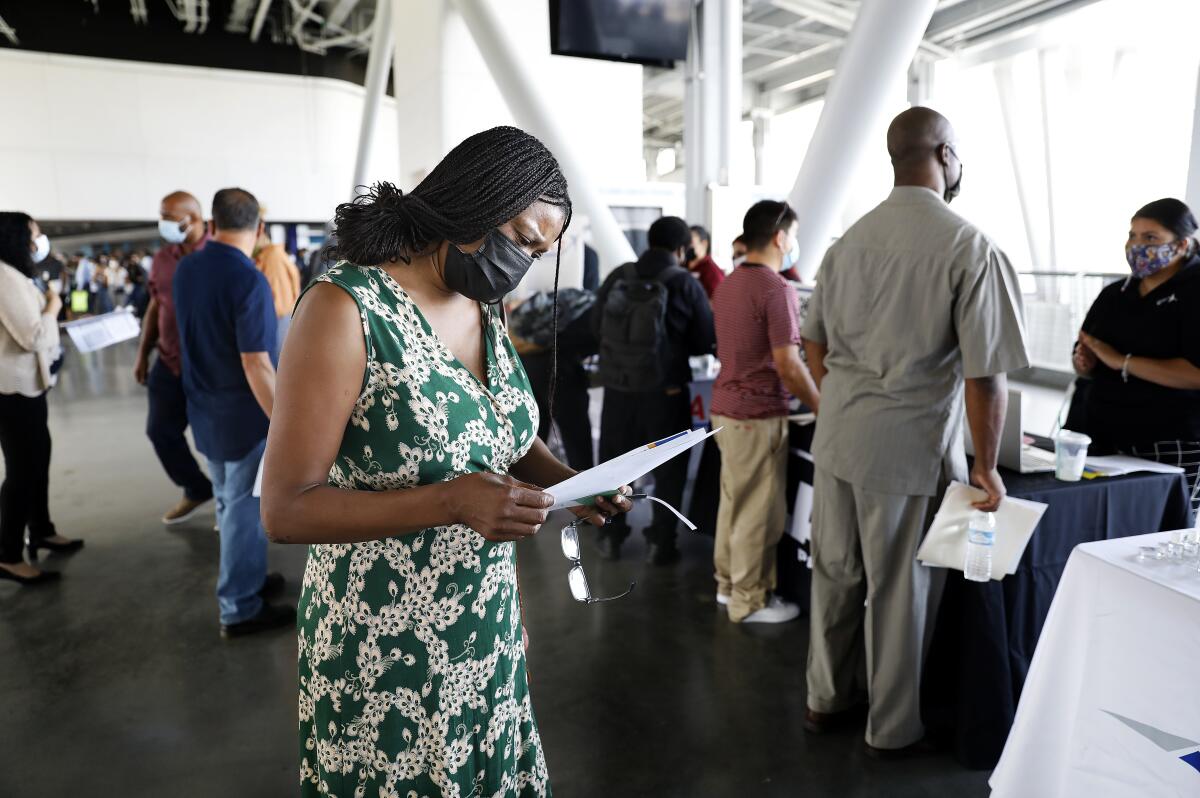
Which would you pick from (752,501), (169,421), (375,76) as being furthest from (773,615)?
(375,76)

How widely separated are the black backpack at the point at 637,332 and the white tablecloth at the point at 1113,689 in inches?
80.7

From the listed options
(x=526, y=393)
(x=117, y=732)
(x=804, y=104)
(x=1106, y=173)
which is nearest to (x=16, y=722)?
(x=117, y=732)

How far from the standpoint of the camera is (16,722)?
2568 mm

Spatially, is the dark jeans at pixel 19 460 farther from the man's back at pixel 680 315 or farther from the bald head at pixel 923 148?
the bald head at pixel 923 148

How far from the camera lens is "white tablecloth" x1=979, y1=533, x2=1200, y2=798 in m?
1.40

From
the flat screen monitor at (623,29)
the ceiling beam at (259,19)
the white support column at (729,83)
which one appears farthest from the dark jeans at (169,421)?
the ceiling beam at (259,19)

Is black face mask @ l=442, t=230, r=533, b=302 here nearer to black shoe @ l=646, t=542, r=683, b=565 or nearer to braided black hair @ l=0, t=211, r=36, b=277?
black shoe @ l=646, t=542, r=683, b=565

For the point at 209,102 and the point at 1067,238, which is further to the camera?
the point at 209,102

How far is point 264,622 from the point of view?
3.17m

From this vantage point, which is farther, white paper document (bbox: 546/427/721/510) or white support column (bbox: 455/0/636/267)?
white support column (bbox: 455/0/636/267)

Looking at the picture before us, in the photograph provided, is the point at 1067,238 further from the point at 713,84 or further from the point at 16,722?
the point at 16,722

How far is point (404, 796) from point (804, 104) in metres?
17.7

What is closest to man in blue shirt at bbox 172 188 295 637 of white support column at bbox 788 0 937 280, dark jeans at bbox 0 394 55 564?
dark jeans at bbox 0 394 55 564

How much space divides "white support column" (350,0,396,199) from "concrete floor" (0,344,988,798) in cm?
609
